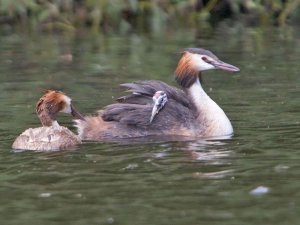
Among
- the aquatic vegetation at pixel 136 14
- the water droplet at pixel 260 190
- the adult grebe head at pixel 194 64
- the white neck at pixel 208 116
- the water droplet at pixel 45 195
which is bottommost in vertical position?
the aquatic vegetation at pixel 136 14

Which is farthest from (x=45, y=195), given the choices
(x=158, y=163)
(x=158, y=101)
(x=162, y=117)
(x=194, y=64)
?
(x=194, y=64)

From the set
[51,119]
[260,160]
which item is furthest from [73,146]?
[260,160]

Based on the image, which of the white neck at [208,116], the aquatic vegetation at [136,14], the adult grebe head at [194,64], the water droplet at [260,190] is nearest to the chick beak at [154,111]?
the white neck at [208,116]

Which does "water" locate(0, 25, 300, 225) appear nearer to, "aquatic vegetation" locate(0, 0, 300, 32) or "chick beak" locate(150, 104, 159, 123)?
"chick beak" locate(150, 104, 159, 123)

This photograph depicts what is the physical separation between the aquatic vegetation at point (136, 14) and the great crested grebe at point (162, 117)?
9.72 m

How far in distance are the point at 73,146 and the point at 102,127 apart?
2.14ft

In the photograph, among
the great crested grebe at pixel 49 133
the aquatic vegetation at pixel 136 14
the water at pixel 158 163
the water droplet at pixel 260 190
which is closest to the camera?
the water at pixel 158 163

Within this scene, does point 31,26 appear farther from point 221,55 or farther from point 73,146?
point 73,146

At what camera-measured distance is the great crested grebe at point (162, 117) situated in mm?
10711

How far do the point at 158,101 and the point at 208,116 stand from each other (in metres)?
0.65

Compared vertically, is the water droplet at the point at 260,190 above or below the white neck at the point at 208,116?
above

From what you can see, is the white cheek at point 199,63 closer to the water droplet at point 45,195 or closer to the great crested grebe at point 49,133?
the great crested grebe at point 49,133

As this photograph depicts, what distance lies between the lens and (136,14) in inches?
916

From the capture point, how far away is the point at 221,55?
676 inches
